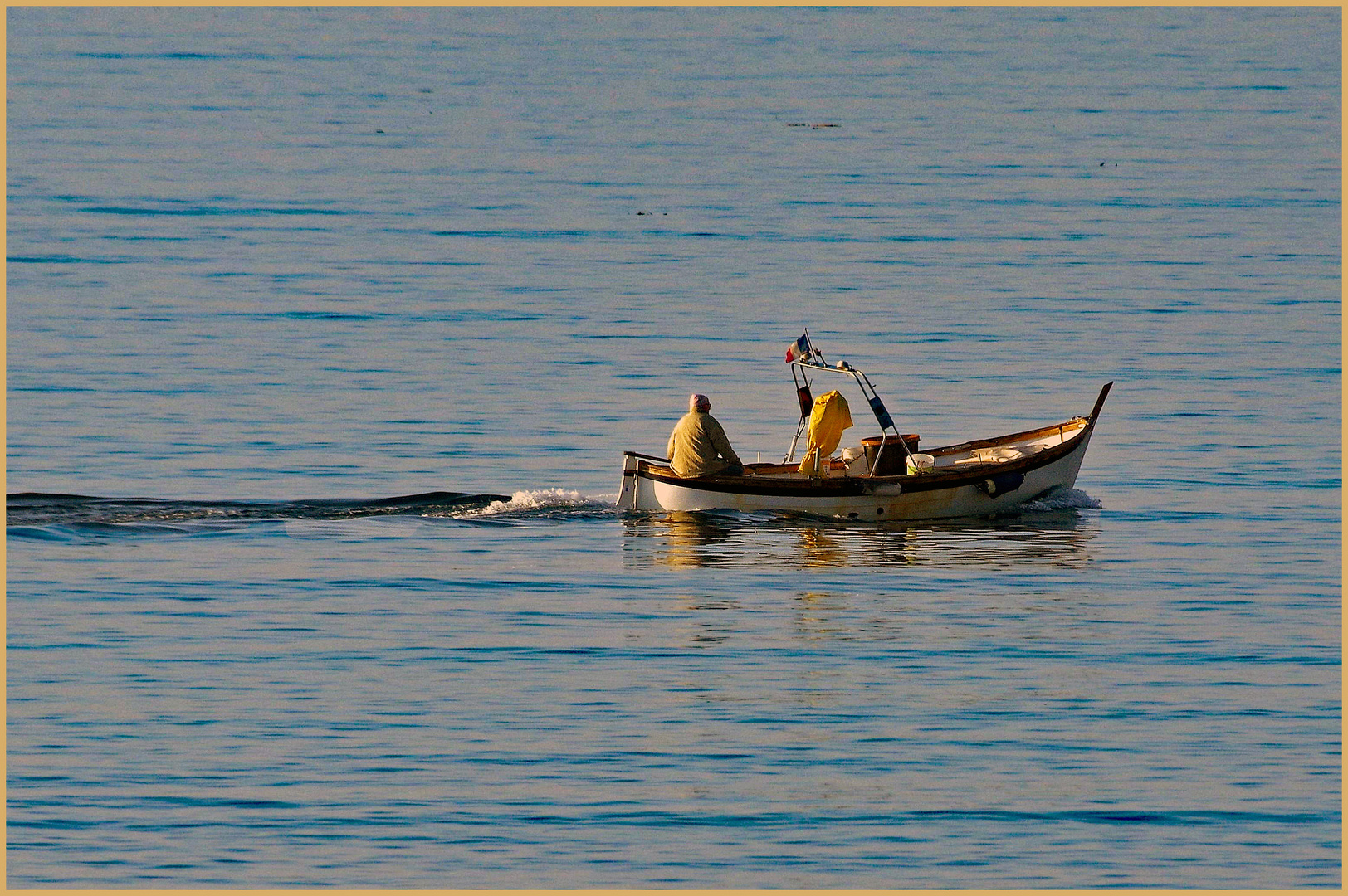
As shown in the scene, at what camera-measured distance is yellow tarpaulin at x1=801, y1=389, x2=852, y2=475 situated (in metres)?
20.4

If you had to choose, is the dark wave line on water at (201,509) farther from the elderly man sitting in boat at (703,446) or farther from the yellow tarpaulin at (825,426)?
the yellow tarpaulin at (825,426)

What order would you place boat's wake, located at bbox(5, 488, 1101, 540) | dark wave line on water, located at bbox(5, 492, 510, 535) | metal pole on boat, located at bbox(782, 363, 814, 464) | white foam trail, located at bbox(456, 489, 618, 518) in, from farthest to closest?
1. metal pole on boat, located at bbox(782, 363, 814, 464)
2. white foam trail, located at bbox(456, 489, 618, 518)
3. dark wave line on water, located at bbox(5, 492, 510, 535)
4. boat's wake, located at bbox(5, 488, 1101, 540)

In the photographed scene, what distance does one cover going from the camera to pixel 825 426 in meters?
20.4

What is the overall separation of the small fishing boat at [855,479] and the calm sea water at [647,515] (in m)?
0.27

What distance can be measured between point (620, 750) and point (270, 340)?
59.4 ft

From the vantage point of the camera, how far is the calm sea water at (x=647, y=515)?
11.5 metres

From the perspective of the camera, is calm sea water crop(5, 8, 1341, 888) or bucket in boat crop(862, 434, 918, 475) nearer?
calm sea water crop(5, 8, 1341, 888)

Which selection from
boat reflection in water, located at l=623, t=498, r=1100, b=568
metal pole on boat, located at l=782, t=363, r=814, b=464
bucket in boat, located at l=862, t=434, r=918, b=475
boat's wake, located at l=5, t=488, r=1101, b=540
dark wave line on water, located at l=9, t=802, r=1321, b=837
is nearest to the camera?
dark wave line on water, located at l=9, t=802, r=1321, b=837

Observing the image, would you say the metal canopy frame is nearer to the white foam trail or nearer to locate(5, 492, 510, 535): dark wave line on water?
the white foam trail

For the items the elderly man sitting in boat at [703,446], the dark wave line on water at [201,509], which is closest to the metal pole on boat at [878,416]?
the elderly man sitting in boat at [703,446]

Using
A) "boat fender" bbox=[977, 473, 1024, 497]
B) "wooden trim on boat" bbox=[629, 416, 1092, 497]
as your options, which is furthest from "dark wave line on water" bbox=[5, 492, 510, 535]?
"boat fender" bbox=[977, 473, 1024, 497]

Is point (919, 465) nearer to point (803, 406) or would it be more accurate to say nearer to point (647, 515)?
point (803, 406)

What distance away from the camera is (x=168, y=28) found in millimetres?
71938

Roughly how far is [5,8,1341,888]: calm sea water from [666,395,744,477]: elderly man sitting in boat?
1.92 feet
